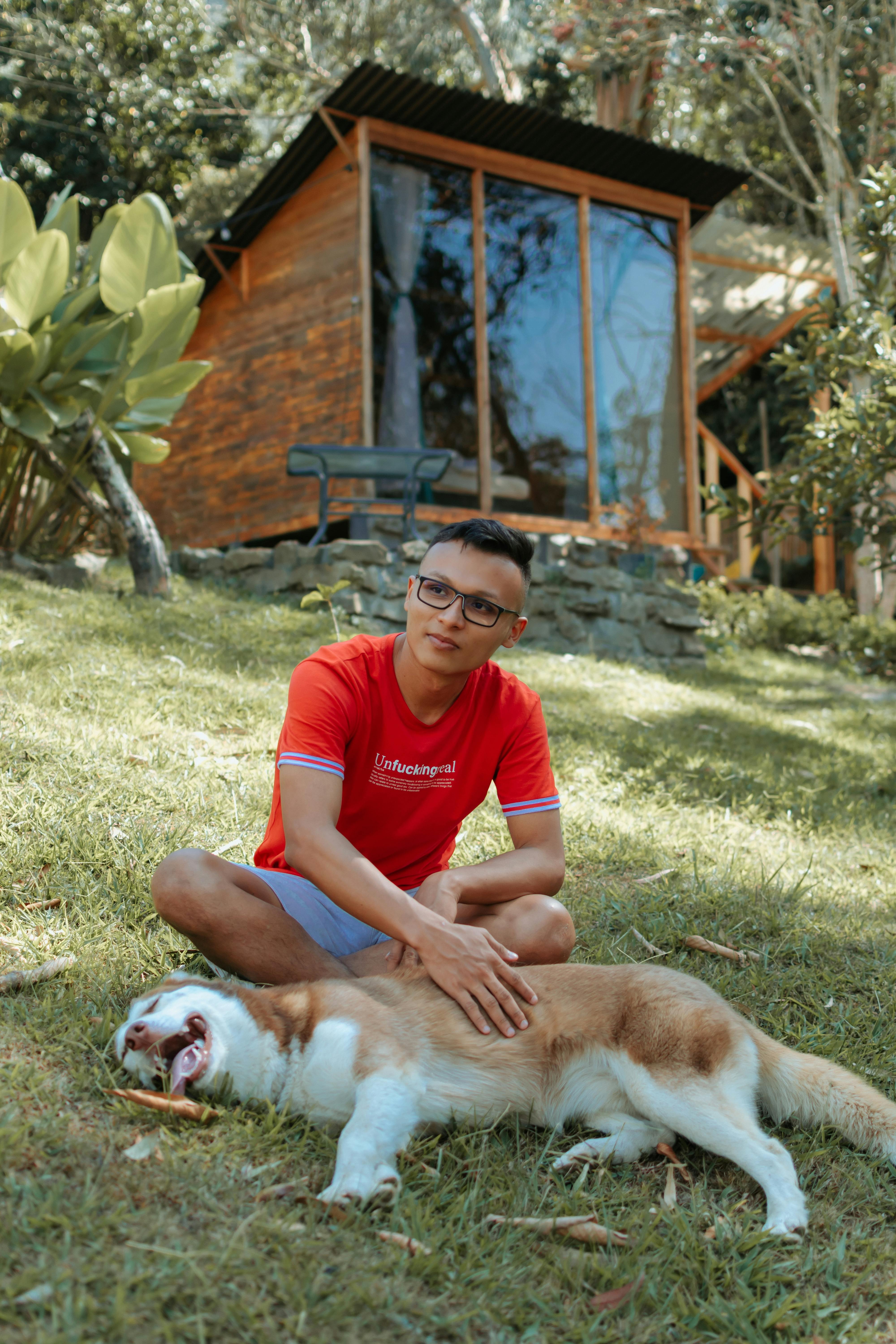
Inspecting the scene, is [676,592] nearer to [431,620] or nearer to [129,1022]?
[431,620]

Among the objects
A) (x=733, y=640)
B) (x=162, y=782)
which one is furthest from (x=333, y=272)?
(x=162, y=782)

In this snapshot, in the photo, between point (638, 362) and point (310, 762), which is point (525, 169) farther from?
point (310, 762)

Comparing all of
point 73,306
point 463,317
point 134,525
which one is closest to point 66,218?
point 73,306

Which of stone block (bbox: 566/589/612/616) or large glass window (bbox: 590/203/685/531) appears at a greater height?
large glass window (bbox: 590/203/685/531)

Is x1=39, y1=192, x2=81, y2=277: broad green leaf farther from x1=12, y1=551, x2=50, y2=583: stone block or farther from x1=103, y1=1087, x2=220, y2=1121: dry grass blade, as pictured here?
x1=103, y1=1087, x2=220, y2=1121: dry grass blade

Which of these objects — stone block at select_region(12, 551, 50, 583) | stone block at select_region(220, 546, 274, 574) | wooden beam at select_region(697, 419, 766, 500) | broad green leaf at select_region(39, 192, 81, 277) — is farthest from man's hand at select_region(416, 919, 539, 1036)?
wooden beam at select_region(697, 419, 766, 500)

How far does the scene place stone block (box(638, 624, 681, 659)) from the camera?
434 inches

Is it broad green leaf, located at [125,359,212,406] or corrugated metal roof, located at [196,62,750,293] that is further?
corrugated metal roof, located at [196,62,750,293]

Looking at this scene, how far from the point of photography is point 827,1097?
2668mm

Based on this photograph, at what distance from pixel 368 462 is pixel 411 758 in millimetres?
6823

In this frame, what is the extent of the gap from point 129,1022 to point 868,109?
19.1 m

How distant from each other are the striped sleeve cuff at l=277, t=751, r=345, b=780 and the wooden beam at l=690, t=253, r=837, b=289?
1436cm

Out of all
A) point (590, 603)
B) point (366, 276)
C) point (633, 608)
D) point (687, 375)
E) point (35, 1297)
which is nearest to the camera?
point (35, 1297)

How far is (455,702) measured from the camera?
11.0 ft
